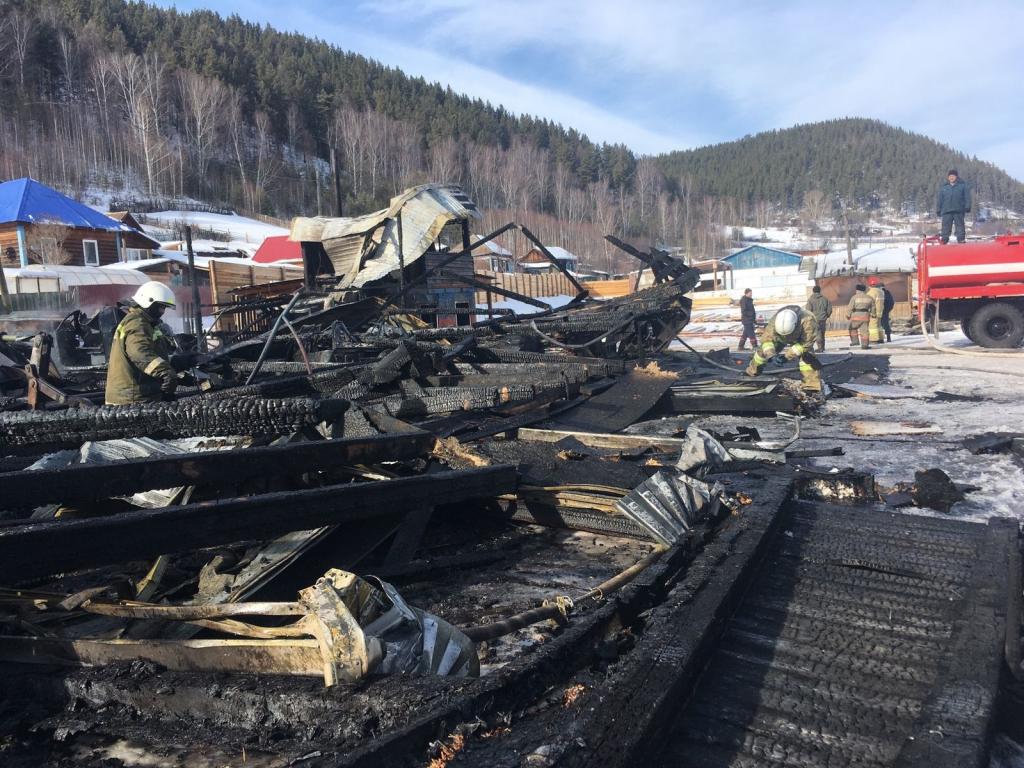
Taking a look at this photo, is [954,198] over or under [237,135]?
under

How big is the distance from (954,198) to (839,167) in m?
138

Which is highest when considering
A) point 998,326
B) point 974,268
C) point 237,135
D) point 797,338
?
point 237,135

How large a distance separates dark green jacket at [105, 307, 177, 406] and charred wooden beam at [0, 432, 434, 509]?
2895 millimetres

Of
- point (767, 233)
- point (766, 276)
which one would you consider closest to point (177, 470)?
point (766, 276)

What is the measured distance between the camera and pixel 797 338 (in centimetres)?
830

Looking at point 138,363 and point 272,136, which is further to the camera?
point 272,136

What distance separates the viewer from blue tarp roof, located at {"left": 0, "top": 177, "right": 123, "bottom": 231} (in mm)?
32344

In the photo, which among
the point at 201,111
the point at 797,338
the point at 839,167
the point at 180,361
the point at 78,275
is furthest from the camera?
the point at 839,167

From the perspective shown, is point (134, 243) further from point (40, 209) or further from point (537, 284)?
point (537, 284)

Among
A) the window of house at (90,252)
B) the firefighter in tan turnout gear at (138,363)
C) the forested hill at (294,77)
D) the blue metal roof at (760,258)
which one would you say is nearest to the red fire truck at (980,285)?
the firefighter in tan turnout gear at (138,363)

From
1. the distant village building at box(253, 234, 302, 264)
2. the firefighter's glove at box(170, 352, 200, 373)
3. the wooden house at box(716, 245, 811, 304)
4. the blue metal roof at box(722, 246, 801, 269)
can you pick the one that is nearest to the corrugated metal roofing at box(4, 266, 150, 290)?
the distant village building at box(253, 234, 302, 264)

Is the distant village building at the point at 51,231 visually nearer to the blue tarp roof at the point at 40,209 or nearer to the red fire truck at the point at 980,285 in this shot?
the blue tarp roof at the point at 40,209

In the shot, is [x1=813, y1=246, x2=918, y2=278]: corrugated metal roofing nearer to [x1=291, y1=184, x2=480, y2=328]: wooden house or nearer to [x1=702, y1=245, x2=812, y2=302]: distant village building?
[x1=702, y1=245, x2=812, y2=302]: distant village building

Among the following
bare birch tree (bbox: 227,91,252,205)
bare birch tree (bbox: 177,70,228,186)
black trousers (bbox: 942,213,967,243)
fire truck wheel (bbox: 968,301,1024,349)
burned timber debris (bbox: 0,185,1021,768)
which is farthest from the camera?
bare birch tree (bbox: 227,91,252,205)
